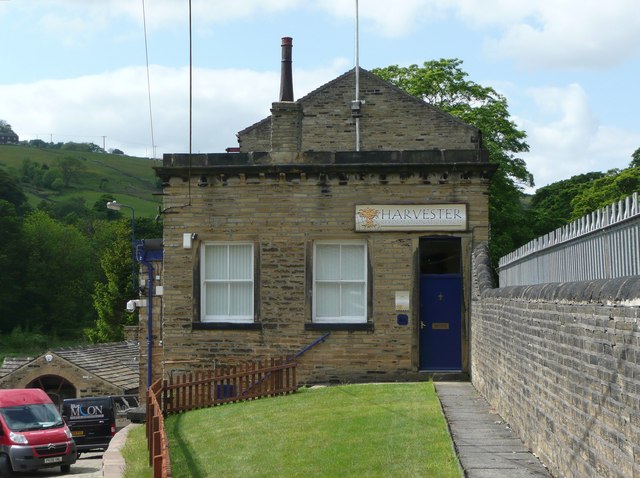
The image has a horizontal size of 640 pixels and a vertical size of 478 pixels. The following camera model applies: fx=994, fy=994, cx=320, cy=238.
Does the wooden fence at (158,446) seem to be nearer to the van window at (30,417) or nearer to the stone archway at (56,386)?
the van window at (30,417)

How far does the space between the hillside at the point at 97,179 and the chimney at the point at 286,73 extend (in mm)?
112763

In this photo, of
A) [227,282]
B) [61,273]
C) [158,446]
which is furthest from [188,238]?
[61,273]

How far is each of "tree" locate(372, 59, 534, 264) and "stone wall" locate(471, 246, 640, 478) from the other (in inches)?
1360

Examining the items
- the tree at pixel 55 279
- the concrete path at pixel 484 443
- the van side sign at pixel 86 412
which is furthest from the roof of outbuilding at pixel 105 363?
the tree at pixel 55 279

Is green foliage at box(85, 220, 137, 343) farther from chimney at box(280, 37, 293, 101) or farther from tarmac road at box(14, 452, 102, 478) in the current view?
chimney at box(280, 37, 293, 101)

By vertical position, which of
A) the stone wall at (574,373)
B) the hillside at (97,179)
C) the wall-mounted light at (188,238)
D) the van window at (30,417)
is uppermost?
the hillside at (97,179)

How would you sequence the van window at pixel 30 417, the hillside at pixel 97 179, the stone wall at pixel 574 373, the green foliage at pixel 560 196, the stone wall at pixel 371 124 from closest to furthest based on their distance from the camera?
the stone wall at pixel 574 373, the van window at pixel 30 417, the stone wall at pixel 371 124, the green foliage at pixel 560 196, the hillside at pixel 97 179

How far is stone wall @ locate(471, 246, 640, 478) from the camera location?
6872mm

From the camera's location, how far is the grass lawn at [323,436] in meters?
11.5

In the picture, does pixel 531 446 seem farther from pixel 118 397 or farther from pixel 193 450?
pixel 118 397

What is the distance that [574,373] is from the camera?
8.89m

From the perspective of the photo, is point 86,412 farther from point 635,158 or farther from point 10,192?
Result: point 10,192

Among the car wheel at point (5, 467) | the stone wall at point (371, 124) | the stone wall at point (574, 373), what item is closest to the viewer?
Result: the stone wall at point (574, 373)

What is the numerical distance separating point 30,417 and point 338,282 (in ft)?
35.1
